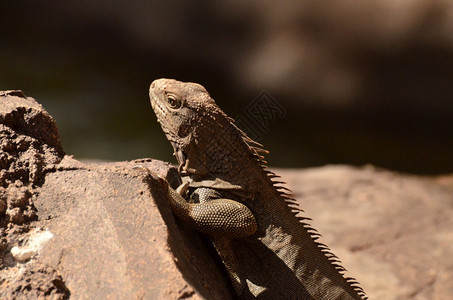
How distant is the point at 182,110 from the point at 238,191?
2.44 ft

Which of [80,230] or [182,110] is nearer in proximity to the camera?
[80,230]

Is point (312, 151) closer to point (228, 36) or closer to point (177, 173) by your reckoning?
point (228, 36)

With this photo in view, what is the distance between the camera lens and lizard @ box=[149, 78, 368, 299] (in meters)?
3.72

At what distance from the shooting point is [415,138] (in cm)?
1023

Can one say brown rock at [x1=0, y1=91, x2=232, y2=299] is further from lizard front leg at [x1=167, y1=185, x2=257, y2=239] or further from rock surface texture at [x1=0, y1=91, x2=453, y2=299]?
lizard front leg at [x1=167, y1=185, x2=257, y2=239]

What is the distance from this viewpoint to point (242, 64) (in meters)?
9.31

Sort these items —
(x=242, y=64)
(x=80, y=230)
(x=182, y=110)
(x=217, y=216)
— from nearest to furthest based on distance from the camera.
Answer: (x=80, y=230), (x=217, y=216), (x=182, y=110), (x=242, y=64)

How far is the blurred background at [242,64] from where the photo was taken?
860cm

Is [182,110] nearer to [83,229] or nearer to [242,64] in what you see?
[83,229]

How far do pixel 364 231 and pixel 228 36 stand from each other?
422cm

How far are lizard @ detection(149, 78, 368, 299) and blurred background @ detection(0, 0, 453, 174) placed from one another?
461 centimetres

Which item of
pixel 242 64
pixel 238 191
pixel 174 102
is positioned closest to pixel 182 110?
pixel 174 102

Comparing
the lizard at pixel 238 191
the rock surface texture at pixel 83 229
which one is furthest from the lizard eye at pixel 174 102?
the rock surface texture at pixel 83 229

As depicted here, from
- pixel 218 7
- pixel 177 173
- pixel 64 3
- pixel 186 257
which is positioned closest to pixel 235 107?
pixel 218 7
